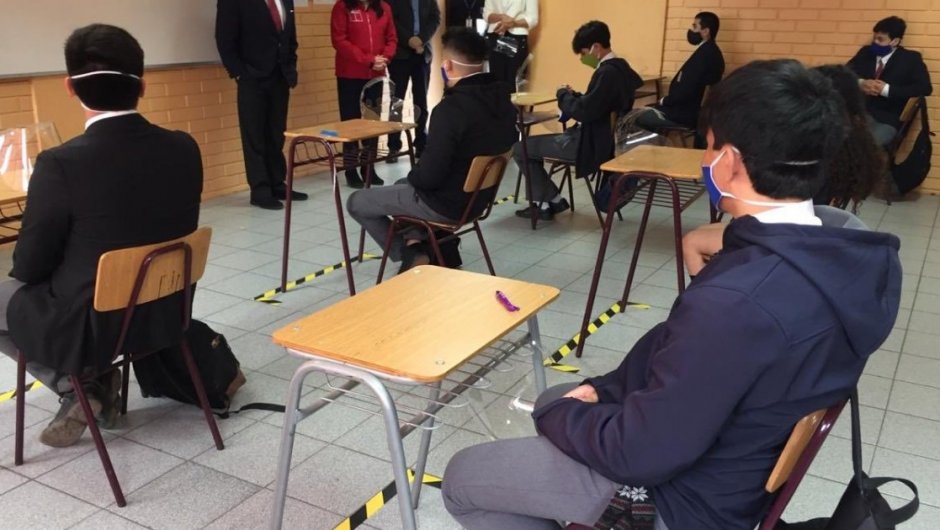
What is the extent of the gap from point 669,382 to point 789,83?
1.50 feet

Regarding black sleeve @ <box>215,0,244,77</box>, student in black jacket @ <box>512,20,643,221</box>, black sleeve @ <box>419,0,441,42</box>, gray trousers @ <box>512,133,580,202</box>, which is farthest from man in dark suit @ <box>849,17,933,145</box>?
black sleeve @ <box>215,0,244,77</box>

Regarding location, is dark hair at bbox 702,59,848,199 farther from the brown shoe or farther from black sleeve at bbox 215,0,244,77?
black sleeve at bbox 215,0,244,77

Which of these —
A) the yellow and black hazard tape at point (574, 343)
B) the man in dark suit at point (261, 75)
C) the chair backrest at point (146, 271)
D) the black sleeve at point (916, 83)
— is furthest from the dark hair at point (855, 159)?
the man in dark suit at point (261, 75)

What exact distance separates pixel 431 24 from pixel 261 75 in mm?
1910

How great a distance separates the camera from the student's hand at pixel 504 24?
21.7 feet

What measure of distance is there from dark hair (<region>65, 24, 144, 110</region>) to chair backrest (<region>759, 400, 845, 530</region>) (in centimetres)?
Result: 176

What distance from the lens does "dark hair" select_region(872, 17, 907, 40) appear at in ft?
17.2

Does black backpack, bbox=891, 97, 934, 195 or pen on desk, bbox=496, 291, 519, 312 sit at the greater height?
pen on desk, bbox=496, 291, 519, 312

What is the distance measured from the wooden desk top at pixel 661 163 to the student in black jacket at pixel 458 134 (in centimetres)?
54

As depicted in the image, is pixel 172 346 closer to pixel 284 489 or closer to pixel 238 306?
pixel 284 489

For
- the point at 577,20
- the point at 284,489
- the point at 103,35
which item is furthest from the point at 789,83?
the point at 577,20

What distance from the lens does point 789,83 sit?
1.10 metres

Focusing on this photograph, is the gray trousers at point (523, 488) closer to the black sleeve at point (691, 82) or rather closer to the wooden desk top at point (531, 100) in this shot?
the wooden desk top at point (531, 100)

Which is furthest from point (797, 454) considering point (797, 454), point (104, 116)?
point (104, 116)
